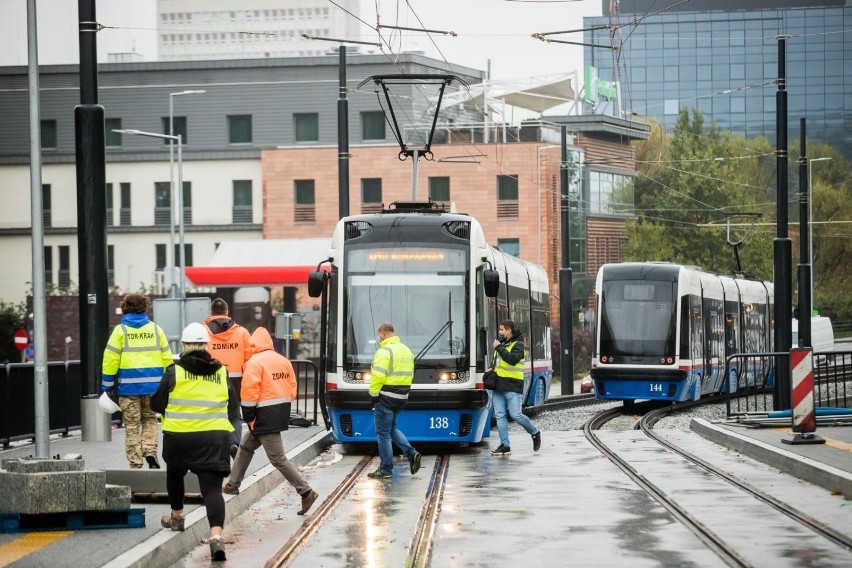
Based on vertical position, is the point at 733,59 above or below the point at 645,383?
above

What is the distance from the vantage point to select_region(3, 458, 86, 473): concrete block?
1214cm

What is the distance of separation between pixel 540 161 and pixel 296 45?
42.8m

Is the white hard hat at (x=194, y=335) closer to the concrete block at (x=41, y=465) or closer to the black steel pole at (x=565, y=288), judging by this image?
the concrete block at (x=41, y=465)

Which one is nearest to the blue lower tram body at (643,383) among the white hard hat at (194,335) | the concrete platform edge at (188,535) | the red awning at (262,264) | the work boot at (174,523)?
the concrete platform edge at (188,535)

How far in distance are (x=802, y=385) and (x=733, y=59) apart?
134363 millimetres

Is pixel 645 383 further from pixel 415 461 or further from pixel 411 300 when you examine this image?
pixel 415 461

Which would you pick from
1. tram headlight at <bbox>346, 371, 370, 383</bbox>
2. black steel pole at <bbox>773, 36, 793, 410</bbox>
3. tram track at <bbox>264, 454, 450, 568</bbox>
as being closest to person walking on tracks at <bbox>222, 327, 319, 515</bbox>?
tram track at <bbox>264, 454, 450, 568</bbox>

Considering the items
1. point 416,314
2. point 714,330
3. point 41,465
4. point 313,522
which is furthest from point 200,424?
point 714,330

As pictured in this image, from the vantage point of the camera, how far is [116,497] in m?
12.1

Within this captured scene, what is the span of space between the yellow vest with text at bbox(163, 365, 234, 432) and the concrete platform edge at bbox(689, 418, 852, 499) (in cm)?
631

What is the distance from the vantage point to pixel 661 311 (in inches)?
1297

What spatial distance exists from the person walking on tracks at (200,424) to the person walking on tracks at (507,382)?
30.6ft

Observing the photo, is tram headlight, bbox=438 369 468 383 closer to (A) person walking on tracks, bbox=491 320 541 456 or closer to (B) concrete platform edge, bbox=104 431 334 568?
(A) person walking on tracks, bbox=491 320 541 456

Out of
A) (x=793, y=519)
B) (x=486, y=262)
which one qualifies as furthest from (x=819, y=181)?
(x=793, y=519)
